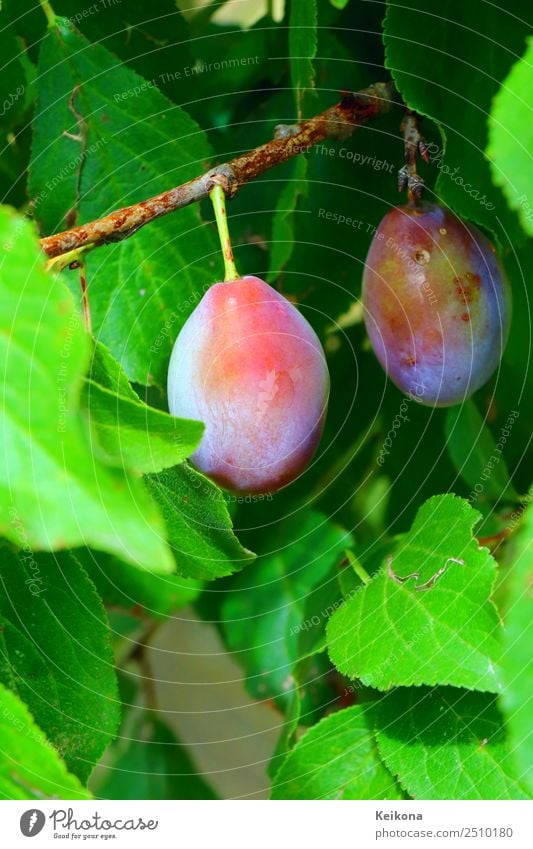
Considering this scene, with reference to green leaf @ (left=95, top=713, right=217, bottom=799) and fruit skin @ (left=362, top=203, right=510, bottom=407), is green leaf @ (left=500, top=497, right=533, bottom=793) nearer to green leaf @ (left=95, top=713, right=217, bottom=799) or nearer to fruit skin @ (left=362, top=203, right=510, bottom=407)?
fruit skin @ (left=362, top=203, right=510, bottom=407)

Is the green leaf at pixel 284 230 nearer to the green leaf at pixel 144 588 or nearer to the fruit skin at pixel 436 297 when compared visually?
the fruit skin at pixel 436 297

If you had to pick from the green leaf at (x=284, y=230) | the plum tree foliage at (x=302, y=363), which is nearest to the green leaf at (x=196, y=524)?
the plum tree foliage at (x=302, y=363)

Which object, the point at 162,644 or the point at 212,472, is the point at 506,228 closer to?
the point at 212,472

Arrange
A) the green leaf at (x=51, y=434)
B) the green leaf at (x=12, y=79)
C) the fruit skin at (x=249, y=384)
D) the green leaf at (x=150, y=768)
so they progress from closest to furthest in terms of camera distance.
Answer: the green leaf at (x=51, y=434) → the fruit skin at (x=249, y=384) → the green leaf at (x=12, y=79) → the green leaf at (x=150, y=768)

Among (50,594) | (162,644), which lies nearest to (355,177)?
(50,594)

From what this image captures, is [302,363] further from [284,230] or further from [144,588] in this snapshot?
[144,588]

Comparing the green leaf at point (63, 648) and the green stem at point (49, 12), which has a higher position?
the green stem at point (49, 12)
